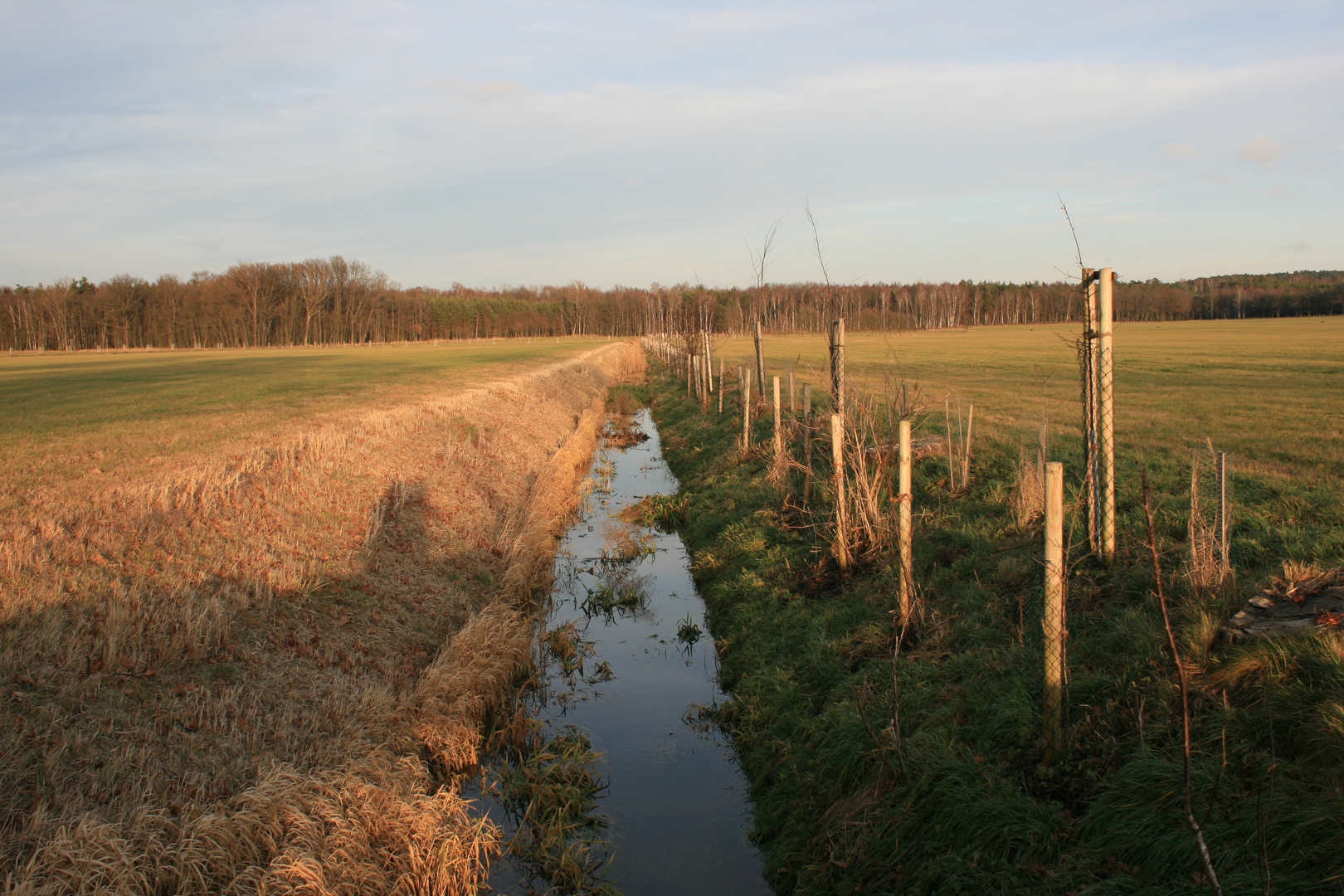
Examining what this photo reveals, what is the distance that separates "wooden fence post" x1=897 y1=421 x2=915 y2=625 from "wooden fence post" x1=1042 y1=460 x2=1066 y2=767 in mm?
2096

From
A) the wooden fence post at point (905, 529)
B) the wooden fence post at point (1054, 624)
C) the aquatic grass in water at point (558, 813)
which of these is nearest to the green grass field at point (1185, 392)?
the wooden fence post at point (1054, 624)

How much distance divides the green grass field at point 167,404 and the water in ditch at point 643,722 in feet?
23.1

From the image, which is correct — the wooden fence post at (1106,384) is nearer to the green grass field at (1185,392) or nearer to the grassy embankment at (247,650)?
the green grass field at (1185,392)

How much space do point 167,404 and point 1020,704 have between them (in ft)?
68.6

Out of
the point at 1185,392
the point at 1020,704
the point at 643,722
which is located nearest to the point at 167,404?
the point at 643,722

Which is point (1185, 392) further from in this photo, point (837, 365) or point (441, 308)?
point (441, 308)

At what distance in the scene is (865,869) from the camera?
4.89 meters

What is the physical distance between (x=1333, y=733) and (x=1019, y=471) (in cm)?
547

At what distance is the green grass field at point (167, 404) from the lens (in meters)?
11.6

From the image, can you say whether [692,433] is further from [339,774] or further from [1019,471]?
[339,774]

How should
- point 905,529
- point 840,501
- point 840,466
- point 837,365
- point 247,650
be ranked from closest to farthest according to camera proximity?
point 247,650 → point 905,529 → point 840,501 → point 840,466 → point 837,365

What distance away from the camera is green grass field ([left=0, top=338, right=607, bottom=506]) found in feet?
38.0

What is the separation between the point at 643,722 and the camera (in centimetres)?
805

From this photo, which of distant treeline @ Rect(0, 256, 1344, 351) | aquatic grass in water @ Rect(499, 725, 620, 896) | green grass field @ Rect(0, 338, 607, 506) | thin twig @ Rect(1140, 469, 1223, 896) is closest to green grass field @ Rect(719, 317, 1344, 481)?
thin twig @ Rect(1140, 469, 1223, 896)
